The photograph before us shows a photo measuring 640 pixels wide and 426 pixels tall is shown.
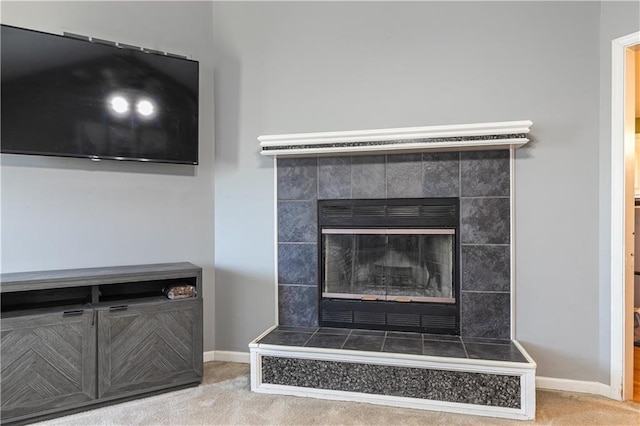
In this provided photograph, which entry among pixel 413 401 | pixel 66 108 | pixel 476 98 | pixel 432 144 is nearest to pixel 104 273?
pixel 66 108

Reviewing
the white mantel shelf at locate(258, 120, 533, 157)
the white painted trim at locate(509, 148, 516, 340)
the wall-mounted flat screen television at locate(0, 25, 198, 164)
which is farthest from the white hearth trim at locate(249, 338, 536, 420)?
the wall-mounted flat screen television at locate(0, 25, 198, 164)

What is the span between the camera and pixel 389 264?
2561 millimetres

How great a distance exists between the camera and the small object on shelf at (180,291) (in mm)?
2307

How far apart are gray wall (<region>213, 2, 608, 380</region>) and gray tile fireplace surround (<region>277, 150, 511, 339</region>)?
11 cm

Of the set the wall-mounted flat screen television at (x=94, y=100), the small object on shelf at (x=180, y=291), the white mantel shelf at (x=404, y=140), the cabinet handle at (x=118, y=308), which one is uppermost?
the wall-mounted flat screen television at (x=94, y=100)

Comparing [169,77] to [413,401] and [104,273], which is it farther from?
[413,401]

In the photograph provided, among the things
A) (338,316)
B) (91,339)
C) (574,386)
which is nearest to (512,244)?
(574,386)

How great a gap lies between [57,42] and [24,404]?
2080mm

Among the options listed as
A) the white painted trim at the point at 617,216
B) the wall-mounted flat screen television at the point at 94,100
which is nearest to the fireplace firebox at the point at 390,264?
the white painted trim at the point at 617,216

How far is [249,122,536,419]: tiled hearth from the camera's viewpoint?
6.55ft

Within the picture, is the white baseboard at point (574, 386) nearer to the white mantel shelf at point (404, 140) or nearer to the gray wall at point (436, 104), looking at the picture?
the gray wall at point (436, 104)

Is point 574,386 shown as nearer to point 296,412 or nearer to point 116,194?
point 296,412

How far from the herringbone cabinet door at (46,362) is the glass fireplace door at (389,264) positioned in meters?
1.53

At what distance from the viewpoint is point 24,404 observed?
189 cm
